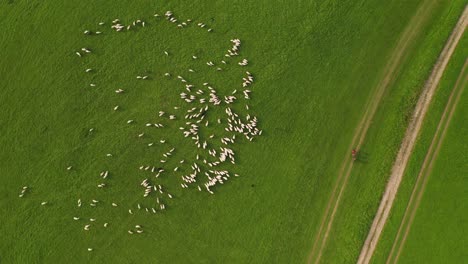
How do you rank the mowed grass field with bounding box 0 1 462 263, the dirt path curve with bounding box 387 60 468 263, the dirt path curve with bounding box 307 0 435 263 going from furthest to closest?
the dirt path curve with bounding box 387 60 468 263 → the dirt path curve with bounding box 307 0 435 263 → the mowed grass field with bounding box 0 1 462 263

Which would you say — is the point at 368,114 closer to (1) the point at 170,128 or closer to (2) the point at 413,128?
(2) the point at 413,128

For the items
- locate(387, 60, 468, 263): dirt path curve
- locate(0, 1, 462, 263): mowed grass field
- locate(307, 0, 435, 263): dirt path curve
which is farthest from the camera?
locate(387, 60, 468, 263): dirt path curve

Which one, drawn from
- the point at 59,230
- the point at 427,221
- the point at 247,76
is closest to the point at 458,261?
the point at 427,221

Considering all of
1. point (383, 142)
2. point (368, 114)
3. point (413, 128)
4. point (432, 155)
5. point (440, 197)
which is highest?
point (368, 114)

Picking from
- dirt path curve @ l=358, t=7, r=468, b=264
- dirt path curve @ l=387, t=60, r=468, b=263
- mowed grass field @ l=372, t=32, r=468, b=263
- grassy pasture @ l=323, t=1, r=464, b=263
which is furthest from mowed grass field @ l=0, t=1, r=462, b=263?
dirt path curve @ l=387, t=60, r=468, b=263

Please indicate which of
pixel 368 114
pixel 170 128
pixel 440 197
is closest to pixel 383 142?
pixel 368 114

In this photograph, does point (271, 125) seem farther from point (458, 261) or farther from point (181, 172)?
point (458, 261)

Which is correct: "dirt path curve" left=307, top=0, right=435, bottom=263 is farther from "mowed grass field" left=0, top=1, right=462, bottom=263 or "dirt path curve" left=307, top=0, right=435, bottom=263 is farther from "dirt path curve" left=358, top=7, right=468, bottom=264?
"dirt path curve" left=358, top=7, right=468, bottom=264
